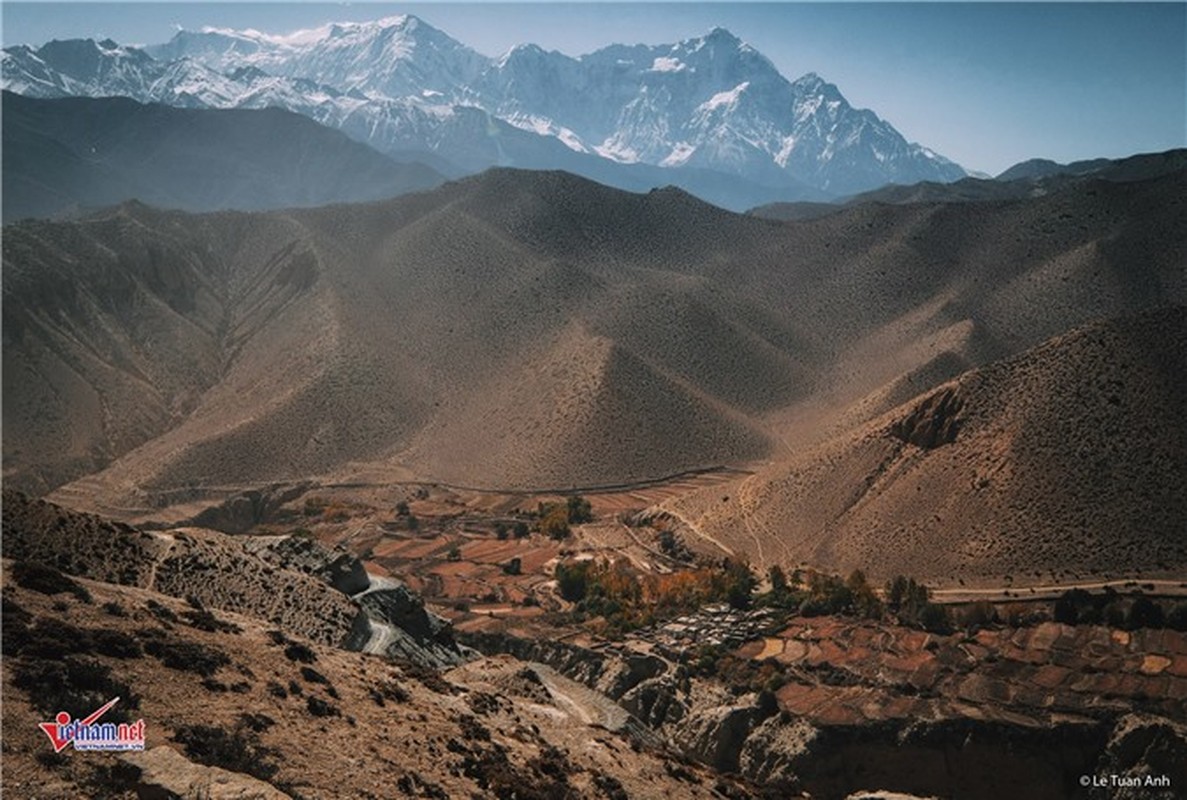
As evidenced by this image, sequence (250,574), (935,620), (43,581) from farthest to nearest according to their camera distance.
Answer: (935,620) → (250,574) → (43,581)

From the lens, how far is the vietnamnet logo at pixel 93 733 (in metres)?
19.4

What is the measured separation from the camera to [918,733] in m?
52.9

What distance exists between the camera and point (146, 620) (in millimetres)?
28594

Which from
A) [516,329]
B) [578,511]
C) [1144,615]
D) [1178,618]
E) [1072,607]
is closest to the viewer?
[1178,618]

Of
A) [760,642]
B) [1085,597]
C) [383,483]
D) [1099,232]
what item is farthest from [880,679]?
[1099,232]

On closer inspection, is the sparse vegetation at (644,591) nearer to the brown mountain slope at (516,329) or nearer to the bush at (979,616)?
the bush at (979,616)

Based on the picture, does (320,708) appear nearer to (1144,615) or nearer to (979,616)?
(979,616)

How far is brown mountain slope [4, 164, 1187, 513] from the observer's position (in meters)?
128

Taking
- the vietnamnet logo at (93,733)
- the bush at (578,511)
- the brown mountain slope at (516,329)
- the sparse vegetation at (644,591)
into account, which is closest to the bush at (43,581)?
the vietnamnet logo at (93,733)

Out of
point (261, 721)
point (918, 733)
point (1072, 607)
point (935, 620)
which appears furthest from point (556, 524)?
point (261, 721)

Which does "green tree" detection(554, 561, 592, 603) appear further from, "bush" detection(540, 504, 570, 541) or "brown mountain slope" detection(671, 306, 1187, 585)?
"brown mountain slope" detection(671, 306, 1187, 585)

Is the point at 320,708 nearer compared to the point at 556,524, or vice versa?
the point at 320,708

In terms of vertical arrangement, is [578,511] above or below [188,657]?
below

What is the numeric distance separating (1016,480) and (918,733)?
33.7 m
